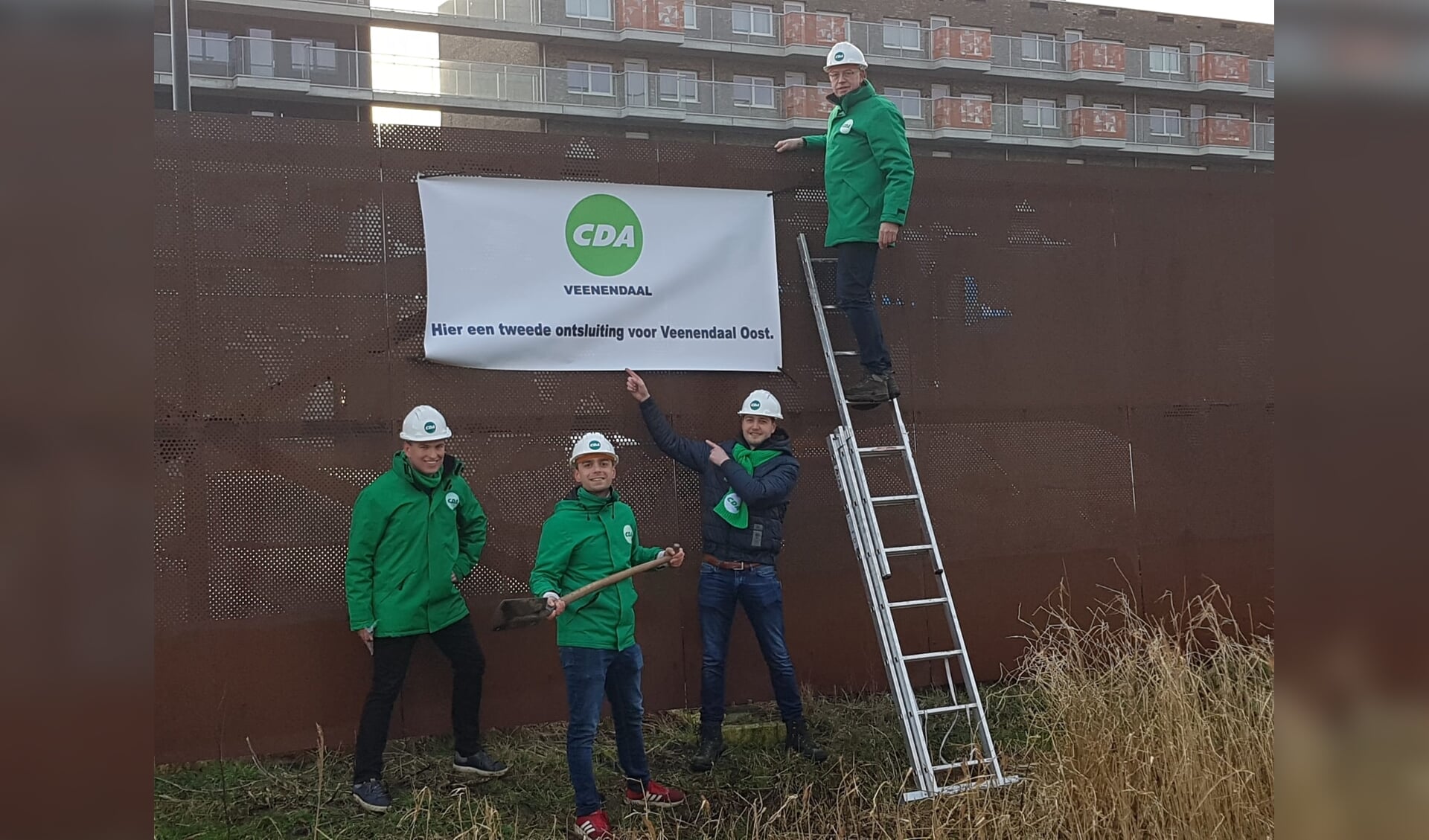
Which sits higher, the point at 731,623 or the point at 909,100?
the point at 909,100

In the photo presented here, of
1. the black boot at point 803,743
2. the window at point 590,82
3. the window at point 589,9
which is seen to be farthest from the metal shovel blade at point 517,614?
the window at point 589,9

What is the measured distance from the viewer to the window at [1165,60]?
51375mm

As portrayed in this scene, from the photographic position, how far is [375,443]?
22.7 feet

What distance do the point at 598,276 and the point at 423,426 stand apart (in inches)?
60.4

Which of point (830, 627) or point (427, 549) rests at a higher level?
point (427, 549)

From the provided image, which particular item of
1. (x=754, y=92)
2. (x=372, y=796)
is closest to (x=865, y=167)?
(x=372, y=796)

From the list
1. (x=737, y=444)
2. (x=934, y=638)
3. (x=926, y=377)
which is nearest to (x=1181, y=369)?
(x=926, y=377)

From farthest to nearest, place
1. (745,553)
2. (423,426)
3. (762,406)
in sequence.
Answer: (762,406), (745,553), (423,426)

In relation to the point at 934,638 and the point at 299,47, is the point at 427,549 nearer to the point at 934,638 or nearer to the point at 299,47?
the point at 934,638

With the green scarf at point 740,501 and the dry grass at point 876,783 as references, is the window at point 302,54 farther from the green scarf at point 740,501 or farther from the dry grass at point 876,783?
the dry grass at point 876,783

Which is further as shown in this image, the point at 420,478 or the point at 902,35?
the point at 902,35

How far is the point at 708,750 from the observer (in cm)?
681

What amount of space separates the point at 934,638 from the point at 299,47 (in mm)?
31273

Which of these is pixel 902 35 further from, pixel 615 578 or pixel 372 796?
pixel 372 796
